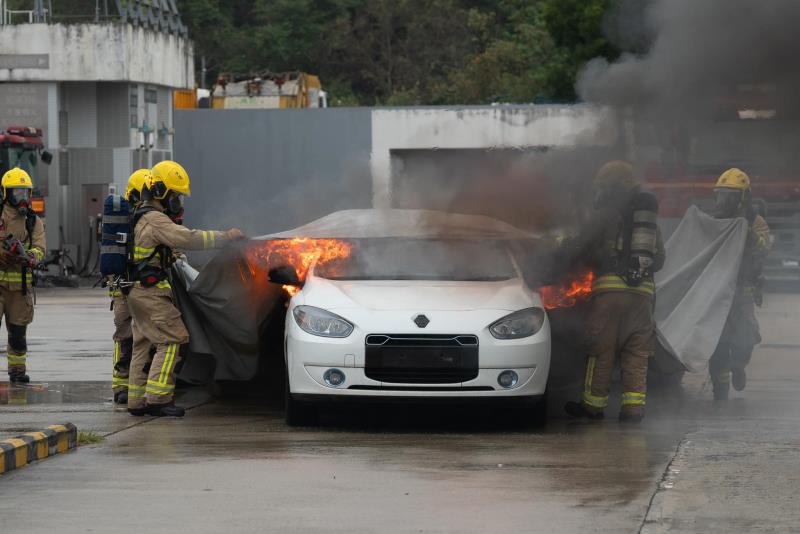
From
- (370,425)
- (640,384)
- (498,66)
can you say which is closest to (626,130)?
(640,384)

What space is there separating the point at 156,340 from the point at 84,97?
93.4ft

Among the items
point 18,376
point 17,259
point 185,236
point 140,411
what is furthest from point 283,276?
point 18,376

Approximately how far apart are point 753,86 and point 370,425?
3.38 metres

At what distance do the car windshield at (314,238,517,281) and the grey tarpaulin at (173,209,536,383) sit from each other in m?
0.33

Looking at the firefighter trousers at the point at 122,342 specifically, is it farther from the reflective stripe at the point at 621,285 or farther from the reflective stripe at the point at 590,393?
the reflective stripe at the point at 621,285

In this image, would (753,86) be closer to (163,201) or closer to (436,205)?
(436,205)

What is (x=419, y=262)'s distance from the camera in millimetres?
10914

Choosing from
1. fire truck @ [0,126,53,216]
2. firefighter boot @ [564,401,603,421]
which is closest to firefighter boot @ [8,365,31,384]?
firefighter boot @ [564,401,603,421]

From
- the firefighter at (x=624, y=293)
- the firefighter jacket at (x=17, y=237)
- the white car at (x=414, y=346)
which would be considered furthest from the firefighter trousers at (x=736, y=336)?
the firefighter jacket at (x=17, y=237)

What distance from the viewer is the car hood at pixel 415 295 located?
33.1 ft

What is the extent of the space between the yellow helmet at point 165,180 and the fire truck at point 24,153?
19.2 m

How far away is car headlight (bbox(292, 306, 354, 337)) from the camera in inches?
392

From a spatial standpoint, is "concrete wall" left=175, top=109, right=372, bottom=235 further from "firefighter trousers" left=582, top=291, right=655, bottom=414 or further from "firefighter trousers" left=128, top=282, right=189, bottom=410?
"firefighter trousers" left=582, top=291, right=655, bottom=414

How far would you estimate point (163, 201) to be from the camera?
11.0 metres
